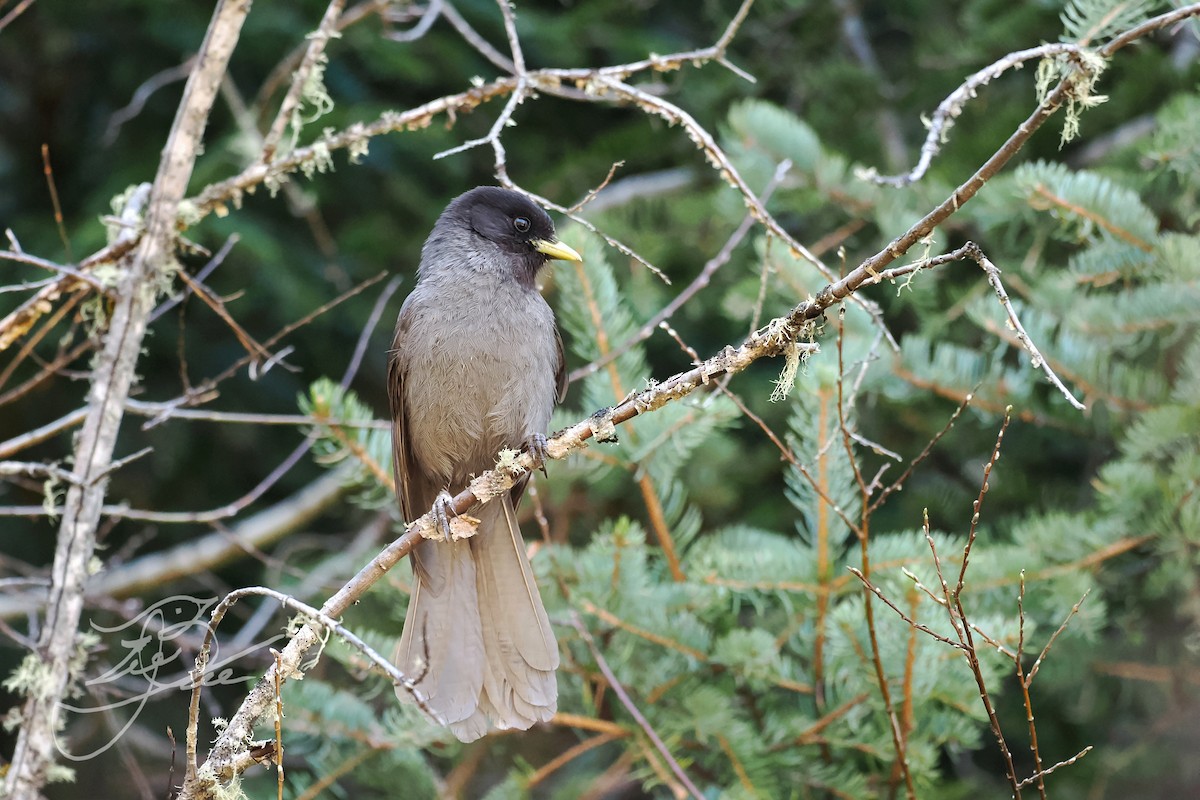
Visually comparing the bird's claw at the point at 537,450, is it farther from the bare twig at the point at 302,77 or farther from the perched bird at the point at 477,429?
the bare twig at the point at 302,77

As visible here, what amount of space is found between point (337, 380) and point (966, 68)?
321 cm

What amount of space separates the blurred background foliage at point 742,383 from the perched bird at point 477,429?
180 mm

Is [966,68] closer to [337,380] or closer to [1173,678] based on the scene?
[1173,678]

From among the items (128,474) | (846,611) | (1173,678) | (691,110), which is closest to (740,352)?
(846,611)

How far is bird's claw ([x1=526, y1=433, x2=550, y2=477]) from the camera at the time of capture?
294 cm

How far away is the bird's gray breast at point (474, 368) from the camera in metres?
3.83

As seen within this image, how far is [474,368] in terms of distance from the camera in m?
3.82

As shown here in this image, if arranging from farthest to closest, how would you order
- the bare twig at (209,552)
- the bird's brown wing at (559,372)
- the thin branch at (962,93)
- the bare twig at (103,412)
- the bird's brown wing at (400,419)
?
the bare twig at (209,552), the bird's brown wing at (559,372), the bird's brown wing at (400,419), the bare twig at (103,412), the thin branch at (962,93)

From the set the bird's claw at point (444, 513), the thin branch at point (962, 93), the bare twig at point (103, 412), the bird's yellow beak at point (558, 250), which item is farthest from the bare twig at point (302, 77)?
the thin branch at point (962, 93)

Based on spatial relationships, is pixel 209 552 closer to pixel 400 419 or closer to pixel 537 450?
pixel 400 419

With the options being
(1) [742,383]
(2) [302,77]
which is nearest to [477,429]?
(2) [302,77]

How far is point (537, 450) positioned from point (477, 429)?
2.57 feet

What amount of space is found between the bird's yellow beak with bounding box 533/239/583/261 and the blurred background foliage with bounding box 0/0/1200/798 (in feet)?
0.18

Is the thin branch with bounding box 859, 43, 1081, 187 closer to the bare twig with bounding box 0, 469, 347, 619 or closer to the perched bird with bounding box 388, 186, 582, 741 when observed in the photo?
the perched bird with bounding box 388, 186, 582, 741
